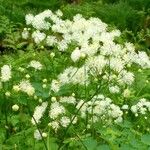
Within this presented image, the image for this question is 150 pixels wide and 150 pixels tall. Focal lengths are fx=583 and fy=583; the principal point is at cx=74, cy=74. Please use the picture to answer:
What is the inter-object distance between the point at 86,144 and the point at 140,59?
0.69 metres

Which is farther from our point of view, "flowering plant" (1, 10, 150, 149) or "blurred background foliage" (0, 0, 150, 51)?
"blurred background foliage" (0, 0, 150, 51)

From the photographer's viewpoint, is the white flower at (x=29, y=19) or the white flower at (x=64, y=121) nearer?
the white flower at (x=64, y=121)

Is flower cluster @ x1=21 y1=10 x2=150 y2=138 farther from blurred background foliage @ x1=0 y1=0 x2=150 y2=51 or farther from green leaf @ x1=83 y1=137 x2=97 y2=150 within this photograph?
blurred background foliage @ x1=0 y1=0 x2=150 y2=51

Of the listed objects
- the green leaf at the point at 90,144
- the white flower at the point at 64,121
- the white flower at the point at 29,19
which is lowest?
the green leaf at the point at 90,144

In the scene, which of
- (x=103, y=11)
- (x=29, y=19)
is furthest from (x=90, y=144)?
(x=103, y=11)

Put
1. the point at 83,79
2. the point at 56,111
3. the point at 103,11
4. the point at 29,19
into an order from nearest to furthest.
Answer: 1. the point at 56,111
2. the point at 83,79
3. the point at 29,19
4. the point at 103,11

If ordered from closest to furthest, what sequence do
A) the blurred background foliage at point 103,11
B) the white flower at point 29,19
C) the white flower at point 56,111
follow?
the white flower at point 56,111 → the white flower at point 29,19 → the blurred background foliage at point 103,11

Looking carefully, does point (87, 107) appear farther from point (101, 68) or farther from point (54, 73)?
point (54, 73)

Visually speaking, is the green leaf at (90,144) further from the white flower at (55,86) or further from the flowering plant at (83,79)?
→ the white flower at (55,86)

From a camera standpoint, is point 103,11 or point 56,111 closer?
point 56,111

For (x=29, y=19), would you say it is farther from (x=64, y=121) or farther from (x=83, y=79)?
(x=64, y=121)

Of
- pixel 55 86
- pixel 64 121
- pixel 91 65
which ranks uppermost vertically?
pixel 91 65

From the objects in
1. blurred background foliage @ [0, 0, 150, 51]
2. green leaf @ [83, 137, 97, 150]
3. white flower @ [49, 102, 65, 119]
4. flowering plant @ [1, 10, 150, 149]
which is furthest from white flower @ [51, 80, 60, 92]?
blurred background foliage @ [0, 0, 150, 51]

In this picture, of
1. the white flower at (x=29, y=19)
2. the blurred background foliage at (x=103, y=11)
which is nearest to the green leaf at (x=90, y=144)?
the white flower at (x=29, y=19)
